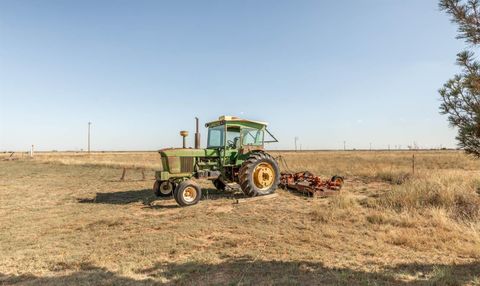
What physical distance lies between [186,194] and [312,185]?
166 inches

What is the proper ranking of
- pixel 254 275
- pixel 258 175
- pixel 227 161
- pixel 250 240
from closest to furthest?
1. pixel 254 275
2. pixel 250 240
3. pixel 258 175
4. pixel 227 161

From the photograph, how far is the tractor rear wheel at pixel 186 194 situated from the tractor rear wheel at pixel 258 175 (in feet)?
4.80

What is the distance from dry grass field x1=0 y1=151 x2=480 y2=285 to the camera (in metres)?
4.49

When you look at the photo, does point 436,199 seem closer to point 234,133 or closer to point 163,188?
point 234,133

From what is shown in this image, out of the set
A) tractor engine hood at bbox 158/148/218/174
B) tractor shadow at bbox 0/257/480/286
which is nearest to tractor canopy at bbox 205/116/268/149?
tractor engine hood at bbox 158/148/218/174

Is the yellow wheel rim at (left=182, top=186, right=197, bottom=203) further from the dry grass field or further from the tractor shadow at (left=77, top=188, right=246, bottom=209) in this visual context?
the tractor shadow at (left=77, top=188, right=246, bottom=209)

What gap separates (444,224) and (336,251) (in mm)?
2808

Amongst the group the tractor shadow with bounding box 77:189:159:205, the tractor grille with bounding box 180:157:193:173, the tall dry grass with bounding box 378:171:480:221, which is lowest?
the tractor shadow with bounding box 77:189:159:205

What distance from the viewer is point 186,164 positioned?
10.5 meters

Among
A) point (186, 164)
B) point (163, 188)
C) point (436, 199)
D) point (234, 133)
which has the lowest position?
point (436, 199)

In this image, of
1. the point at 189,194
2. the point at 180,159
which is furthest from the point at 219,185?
the point at 189,194

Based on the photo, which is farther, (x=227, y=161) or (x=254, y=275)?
(x=227, y=161)

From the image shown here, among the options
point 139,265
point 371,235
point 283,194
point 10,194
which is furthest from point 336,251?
point 10,194

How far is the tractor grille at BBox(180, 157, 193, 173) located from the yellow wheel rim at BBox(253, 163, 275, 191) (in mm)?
1975
